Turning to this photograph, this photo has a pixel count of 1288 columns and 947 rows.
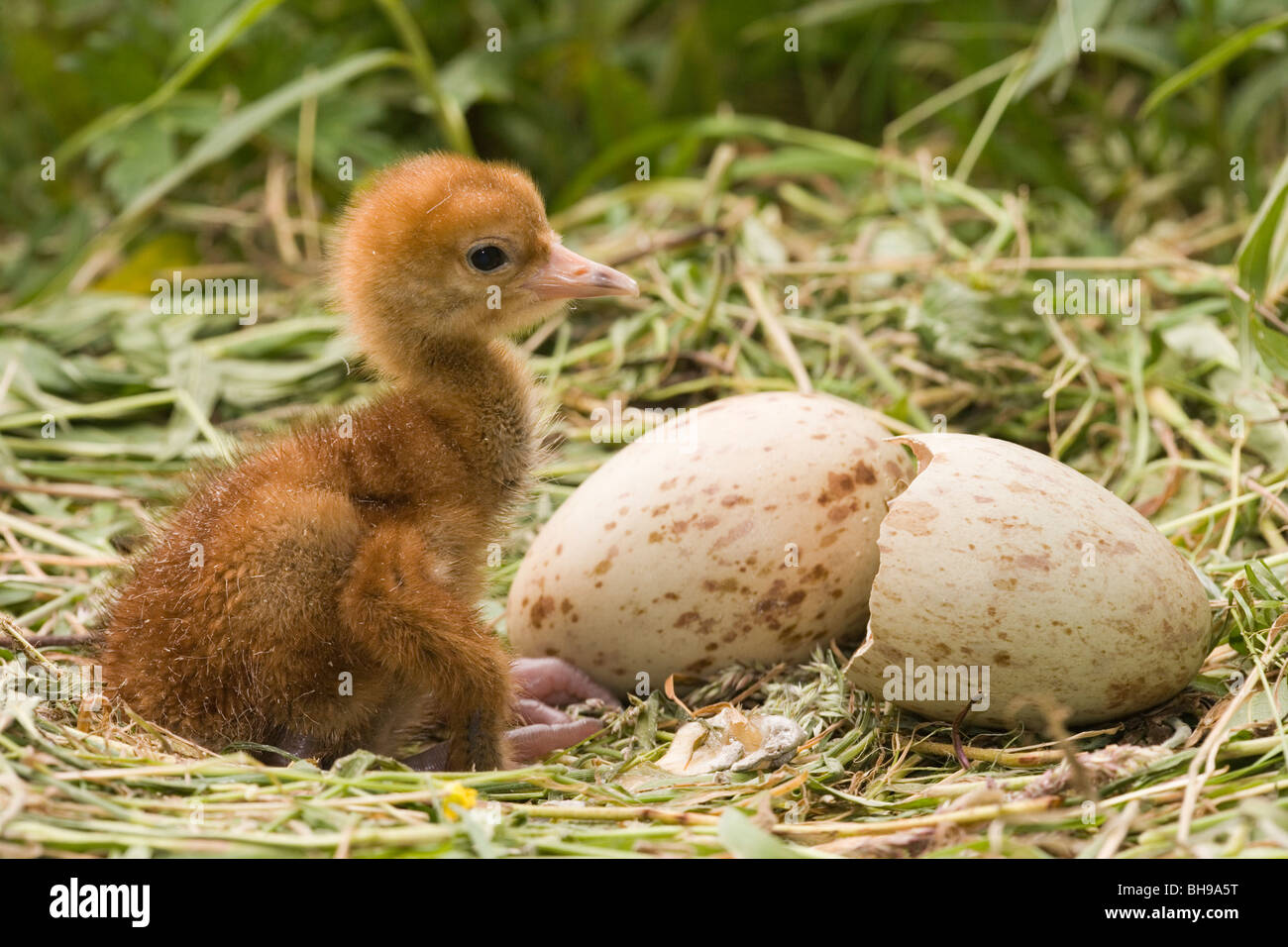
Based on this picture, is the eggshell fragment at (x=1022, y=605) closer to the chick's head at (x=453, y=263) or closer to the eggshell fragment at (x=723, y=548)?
the eggshell fragment at (x=723, y=548)

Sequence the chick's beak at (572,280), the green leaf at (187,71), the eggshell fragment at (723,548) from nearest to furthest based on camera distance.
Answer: the eggshell fragment at (723,548) < the chick's beak at (572,280) < the green leaf at (187,71)

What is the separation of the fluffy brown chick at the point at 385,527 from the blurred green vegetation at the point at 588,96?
1656 millimetres

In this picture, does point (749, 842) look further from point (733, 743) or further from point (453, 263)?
point (453, 263)

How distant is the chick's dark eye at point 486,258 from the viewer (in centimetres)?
261

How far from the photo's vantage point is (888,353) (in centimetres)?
362

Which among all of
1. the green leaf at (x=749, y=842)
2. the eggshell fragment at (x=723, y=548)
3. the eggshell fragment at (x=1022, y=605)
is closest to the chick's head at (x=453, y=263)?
the eggshell fragment at (x=723, y=548)

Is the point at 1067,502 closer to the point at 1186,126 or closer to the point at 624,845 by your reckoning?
the point at 624,845

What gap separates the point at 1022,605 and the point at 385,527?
1.08 m

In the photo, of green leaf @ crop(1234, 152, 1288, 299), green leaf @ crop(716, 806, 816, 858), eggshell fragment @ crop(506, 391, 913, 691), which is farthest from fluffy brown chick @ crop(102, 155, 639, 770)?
green leaf @ crop(1234, 152, 1288, 299)

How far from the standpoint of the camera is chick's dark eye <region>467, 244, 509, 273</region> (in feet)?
8.55

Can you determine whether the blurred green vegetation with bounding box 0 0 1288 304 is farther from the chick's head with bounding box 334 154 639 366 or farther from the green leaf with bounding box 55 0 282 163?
the chick's head with bounding box 334 154 639 366

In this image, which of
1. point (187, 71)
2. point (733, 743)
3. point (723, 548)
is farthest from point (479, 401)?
point (187, 71)

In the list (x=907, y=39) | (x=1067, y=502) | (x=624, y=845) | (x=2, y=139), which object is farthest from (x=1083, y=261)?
(x=2, y=139)

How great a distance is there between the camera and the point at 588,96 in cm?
502
